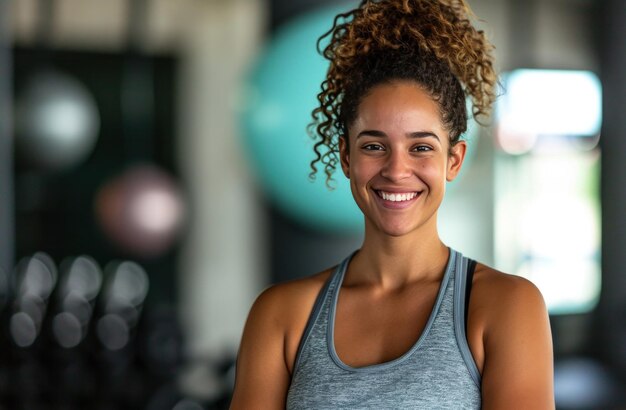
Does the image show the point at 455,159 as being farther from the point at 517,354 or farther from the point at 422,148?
the point at 517,354

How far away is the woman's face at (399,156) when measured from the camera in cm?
91

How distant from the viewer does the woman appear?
875mm

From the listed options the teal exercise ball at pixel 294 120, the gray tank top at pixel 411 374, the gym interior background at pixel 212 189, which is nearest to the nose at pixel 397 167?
the gray tank top at pixel 411 374

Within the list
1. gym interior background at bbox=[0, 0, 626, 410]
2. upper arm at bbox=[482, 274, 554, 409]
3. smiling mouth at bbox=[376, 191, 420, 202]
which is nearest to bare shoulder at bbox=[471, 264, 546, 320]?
upper arm at bbox=[482, 274, 554, 409]

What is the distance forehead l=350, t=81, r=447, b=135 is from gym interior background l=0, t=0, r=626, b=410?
1.03 meters

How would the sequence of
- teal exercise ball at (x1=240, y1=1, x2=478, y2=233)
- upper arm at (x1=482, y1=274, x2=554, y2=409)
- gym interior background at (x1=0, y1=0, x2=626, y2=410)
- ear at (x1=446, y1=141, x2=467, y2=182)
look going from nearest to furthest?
upper arm at (x1=482, y1=274, x2=554, y2=409)
ear at (x1=446, y1=141, x2=467, y2=182)
teal exercise ball at (x1=240, y1=1, x2=478, y2=233)
gym interior background at (x1=0, y1=0, x2=626, y2=410)

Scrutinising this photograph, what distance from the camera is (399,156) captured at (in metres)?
0.91

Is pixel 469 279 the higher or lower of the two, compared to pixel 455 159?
lower

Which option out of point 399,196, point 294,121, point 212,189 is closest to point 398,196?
point 399,196

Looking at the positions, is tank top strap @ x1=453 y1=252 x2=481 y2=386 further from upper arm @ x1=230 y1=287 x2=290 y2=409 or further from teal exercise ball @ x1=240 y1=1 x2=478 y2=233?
teal exercise ball @ x1=240 y1=1 x2=478 y2=233

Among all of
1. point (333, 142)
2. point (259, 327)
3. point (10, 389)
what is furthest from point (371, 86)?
point (10, 389)

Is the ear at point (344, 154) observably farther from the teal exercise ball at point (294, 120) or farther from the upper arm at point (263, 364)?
the teal exercise ball at point (294, 120)

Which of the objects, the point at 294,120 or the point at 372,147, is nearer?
the point at 372,147

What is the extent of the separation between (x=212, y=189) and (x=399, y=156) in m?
4.43
